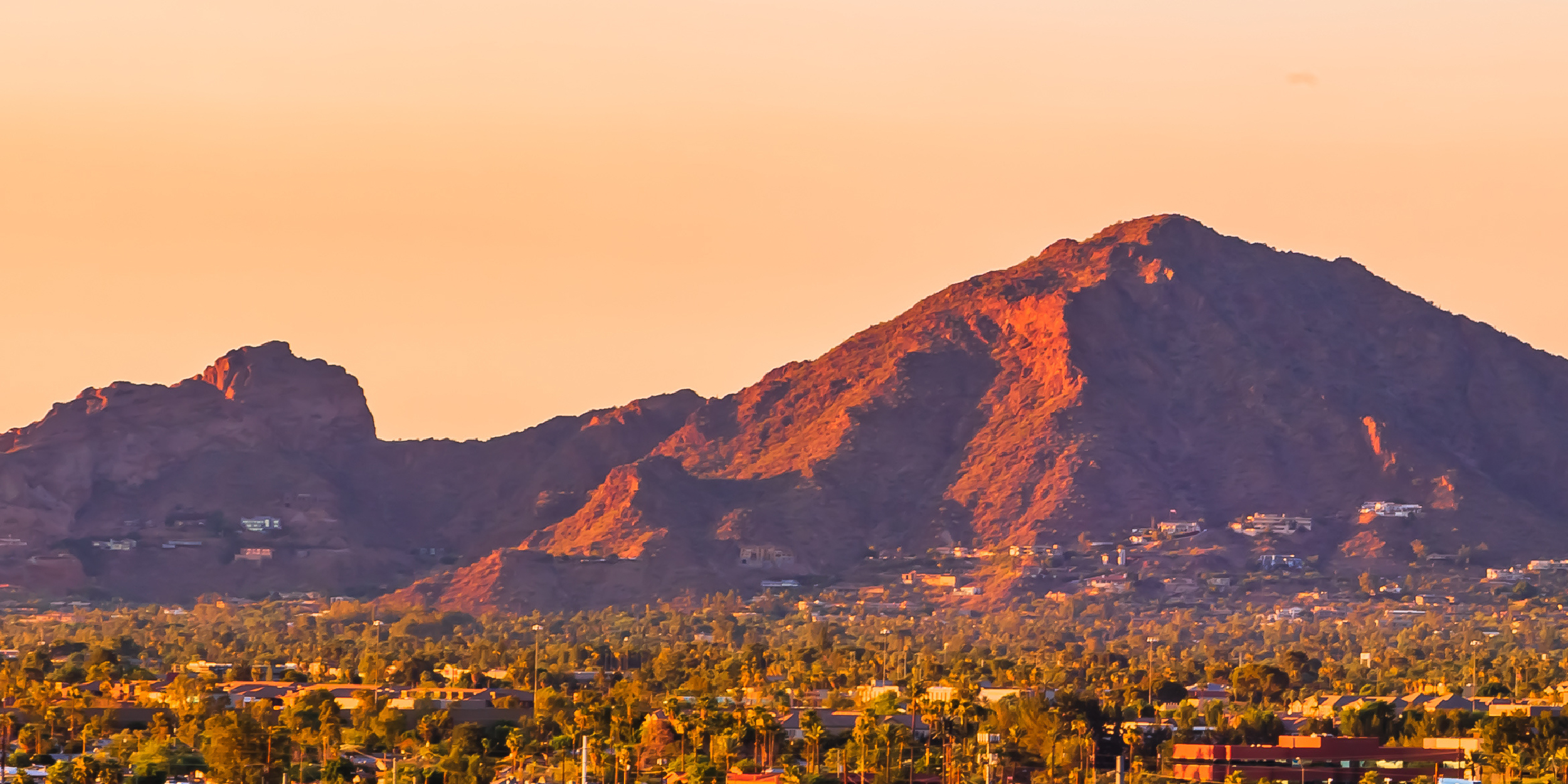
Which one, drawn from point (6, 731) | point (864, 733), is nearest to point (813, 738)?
point (864, 733)

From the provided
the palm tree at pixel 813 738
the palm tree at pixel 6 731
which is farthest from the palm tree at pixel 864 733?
the palm tree at pixel 6 731

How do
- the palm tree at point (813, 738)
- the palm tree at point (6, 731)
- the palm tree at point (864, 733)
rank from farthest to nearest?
the palm tree at point (6, 731)
the palm tree at point (813, 738)
the palm tree at point (864, 733)

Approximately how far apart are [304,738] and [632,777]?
1070 inches

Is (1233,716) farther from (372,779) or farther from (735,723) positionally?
(372,779)

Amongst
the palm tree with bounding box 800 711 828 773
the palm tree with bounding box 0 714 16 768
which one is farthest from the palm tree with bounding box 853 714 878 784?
the palm tree with bounding box 0 714 16 768

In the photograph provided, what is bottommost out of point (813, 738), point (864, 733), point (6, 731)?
point (813, 738)

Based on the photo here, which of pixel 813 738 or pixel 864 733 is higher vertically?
pixel 864 733

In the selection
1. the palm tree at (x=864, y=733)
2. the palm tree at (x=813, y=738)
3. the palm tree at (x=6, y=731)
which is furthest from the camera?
the palm tree at (x=6, y=731)

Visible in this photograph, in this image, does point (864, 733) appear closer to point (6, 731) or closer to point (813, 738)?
point (813, 738)

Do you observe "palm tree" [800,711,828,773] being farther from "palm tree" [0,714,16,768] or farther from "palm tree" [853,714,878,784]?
"palm tree" [0,714,16,768]

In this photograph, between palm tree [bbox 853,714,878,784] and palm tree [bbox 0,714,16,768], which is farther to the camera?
palm tree [bbox 0,714,16,768]

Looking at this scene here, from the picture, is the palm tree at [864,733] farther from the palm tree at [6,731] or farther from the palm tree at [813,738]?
the palm tree at [6,731]

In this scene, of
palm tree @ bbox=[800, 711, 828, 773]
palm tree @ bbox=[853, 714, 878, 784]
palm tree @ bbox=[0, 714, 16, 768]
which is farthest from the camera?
palm tree @ bbox=[0, 714, 16, 768]

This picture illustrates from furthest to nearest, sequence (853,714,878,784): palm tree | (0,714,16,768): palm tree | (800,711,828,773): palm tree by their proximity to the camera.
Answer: (0,714,16,768): palm tree < (800,711,828,773): palm tree < (853,714,878,784): palm tree
